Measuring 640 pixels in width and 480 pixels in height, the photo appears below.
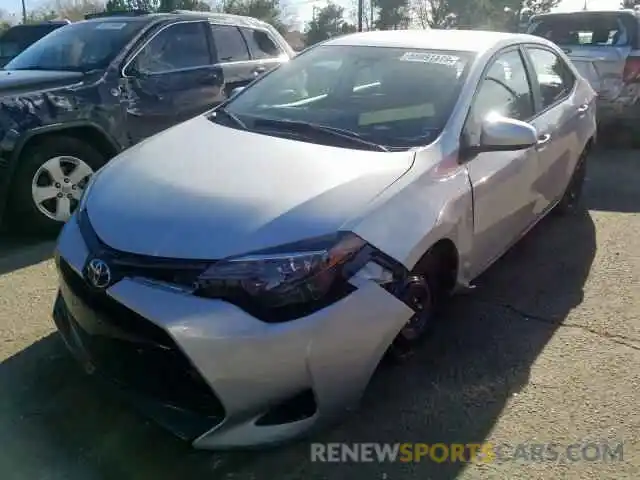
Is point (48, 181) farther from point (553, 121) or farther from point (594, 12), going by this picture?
point (594, 12)

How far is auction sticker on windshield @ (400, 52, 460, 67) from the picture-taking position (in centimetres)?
360

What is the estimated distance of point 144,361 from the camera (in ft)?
7.63

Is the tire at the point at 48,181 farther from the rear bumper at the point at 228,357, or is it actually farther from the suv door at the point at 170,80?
the rear bumper at the point at 228,357

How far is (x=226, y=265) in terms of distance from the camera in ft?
7.42

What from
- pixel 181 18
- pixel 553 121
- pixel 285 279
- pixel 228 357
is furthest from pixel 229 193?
pixel 181 18

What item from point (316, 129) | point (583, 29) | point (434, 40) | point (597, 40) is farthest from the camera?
point (583, 29)

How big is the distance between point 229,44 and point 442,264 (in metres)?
4.17

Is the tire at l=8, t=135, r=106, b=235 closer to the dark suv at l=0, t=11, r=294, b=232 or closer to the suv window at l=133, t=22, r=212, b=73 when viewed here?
the dark suv at l=0, t=11, r=294, b=232

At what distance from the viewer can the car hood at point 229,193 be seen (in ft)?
7.76

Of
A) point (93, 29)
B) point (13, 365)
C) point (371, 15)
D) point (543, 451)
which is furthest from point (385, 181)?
point (371, 15)

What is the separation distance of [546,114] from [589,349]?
5.61ft

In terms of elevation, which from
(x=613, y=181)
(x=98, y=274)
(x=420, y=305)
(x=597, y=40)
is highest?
(x=597, y=40)

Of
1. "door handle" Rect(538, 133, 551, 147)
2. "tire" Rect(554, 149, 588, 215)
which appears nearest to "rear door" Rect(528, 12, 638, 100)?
"tire" Rect(554, 149, 588, 215)

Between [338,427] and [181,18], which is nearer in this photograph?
[338,427]
